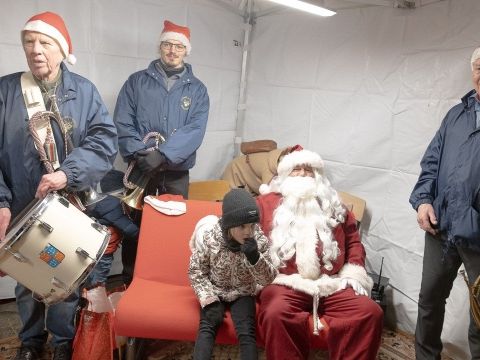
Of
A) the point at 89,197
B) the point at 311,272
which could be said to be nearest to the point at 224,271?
the point at 311,272

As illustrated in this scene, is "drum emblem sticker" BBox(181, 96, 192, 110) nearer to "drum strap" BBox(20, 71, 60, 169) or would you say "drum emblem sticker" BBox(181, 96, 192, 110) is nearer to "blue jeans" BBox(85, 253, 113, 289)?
"drum strap" BBox(20, 71, 60, 169)

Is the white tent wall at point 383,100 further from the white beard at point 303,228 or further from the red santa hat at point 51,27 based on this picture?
the red santa hat at point 51,27

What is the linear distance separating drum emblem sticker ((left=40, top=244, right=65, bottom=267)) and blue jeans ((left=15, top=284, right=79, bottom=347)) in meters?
0.37

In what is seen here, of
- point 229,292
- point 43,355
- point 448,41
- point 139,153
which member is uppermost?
point 448,41

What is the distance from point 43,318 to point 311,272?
1.52 meters

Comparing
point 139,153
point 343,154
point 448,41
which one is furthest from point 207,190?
point 448,41

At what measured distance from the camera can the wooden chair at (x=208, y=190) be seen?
135 inches

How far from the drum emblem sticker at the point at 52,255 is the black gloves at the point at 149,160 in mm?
988

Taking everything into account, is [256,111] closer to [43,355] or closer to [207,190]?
[207,190]

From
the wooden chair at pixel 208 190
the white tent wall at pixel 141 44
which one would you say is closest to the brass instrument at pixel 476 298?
the wooden chair at pixel 208 190

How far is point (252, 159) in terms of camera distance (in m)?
3.57

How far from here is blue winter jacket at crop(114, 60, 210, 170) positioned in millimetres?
2807

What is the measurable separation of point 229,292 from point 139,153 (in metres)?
1.18

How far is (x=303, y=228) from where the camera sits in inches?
90.0
